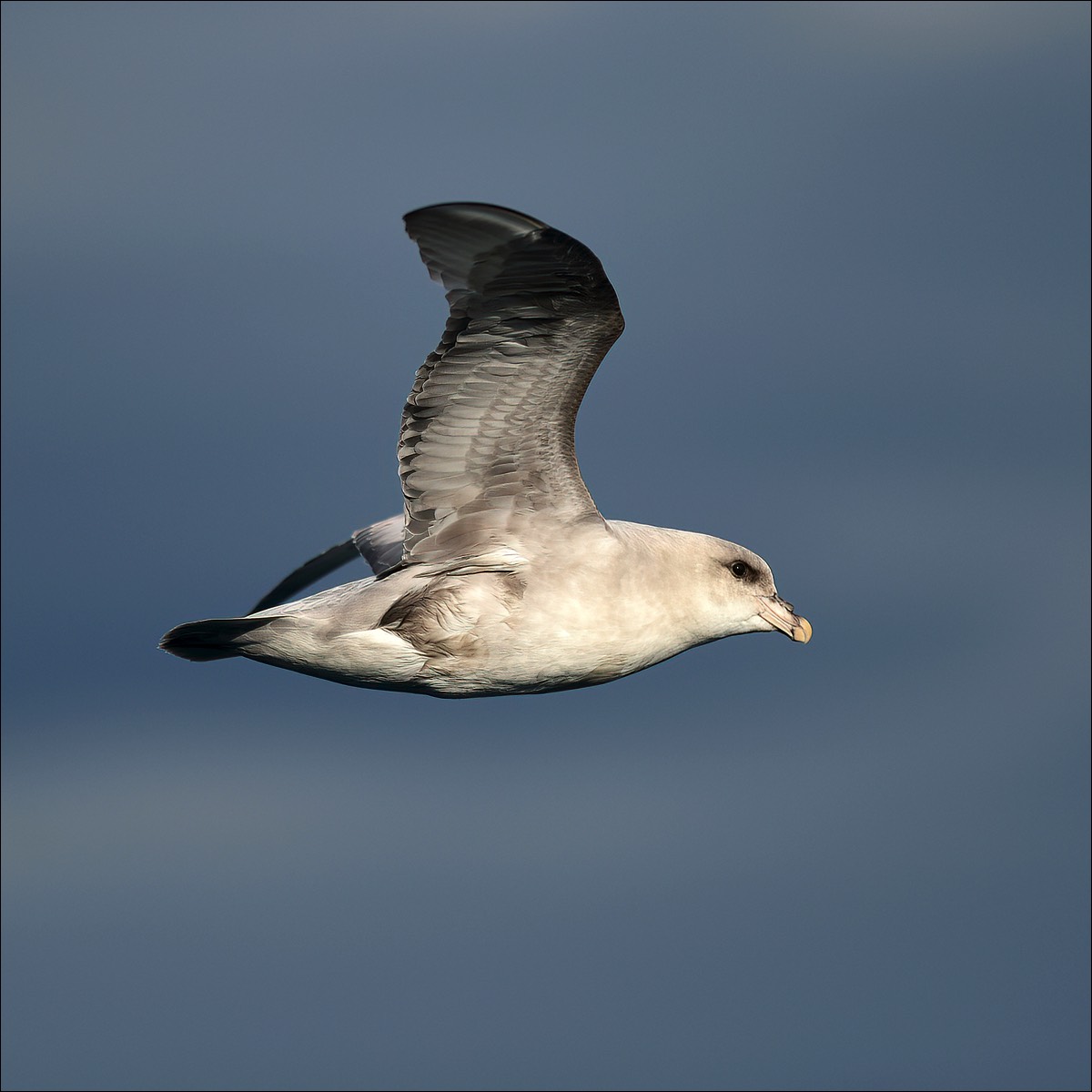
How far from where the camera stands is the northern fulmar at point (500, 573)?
10.2 metres

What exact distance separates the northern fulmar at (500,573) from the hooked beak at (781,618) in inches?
15.2

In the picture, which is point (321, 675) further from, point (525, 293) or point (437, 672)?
point (525, 293)

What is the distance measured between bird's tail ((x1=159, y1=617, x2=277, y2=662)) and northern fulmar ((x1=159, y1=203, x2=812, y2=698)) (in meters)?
0.01

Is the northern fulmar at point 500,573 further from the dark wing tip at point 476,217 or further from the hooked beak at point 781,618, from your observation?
the dark wing tip at point 476,217

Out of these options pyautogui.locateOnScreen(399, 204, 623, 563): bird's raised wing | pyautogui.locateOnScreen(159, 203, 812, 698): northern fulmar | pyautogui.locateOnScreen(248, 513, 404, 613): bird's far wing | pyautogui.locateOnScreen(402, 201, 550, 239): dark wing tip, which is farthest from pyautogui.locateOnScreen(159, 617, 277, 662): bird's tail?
pyautogui.locateOnScreen(402, 201, 550, 239): dark wing tip

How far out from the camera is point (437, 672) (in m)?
10.5

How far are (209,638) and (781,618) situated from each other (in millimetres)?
3867

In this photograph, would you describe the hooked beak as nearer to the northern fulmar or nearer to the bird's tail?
the northern fulmar

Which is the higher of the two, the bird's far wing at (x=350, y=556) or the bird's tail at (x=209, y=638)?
the bird's far wing at (x=350, y=556)

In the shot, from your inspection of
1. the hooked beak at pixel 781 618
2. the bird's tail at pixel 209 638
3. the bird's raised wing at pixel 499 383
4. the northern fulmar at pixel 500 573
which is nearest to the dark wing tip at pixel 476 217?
the bird's raised wing at pixel 499 383

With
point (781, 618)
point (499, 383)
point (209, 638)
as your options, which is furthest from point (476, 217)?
point (781, 618)

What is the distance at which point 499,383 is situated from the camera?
33.5 feet

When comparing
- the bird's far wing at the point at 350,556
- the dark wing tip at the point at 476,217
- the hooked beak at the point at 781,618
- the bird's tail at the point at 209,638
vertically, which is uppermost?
the dark wing tip at the point at 476,217

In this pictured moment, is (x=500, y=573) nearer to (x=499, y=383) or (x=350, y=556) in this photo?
(x=499, y=383)
